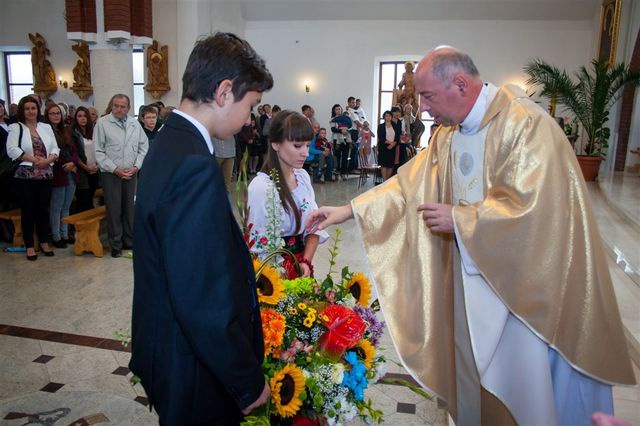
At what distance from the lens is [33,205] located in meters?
5.40

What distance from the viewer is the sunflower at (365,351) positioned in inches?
63.2

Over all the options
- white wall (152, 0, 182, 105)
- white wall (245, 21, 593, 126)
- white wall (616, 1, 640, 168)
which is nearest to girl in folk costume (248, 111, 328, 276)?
white wall (152, 0, 182, 105)

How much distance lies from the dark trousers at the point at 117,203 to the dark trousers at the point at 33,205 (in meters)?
0.57

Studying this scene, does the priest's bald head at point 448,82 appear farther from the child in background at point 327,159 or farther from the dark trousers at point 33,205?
the child in background at point 327,159

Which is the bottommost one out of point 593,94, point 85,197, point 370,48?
point 85,197

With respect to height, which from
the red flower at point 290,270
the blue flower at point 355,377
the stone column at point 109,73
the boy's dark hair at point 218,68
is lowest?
the blue flower at point 355,377

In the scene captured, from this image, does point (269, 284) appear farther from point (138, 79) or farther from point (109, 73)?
point (138, 79)

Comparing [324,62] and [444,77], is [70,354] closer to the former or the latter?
[444,77]

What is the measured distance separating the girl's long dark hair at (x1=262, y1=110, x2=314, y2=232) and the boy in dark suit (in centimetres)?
104

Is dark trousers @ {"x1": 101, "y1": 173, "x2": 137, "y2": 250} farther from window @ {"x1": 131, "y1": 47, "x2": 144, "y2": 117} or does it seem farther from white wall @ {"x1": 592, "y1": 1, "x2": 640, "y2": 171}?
window @ {"x1": 131, "y1": 47, "x2": 144, "y2": 117}

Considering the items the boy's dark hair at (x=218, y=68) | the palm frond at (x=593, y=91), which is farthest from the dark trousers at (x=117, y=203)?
the palm frond at (x=593, y=91)

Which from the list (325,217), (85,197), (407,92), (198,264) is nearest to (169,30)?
(407,92)

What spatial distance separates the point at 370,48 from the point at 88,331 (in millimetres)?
13917

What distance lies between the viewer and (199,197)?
43.7 inches
